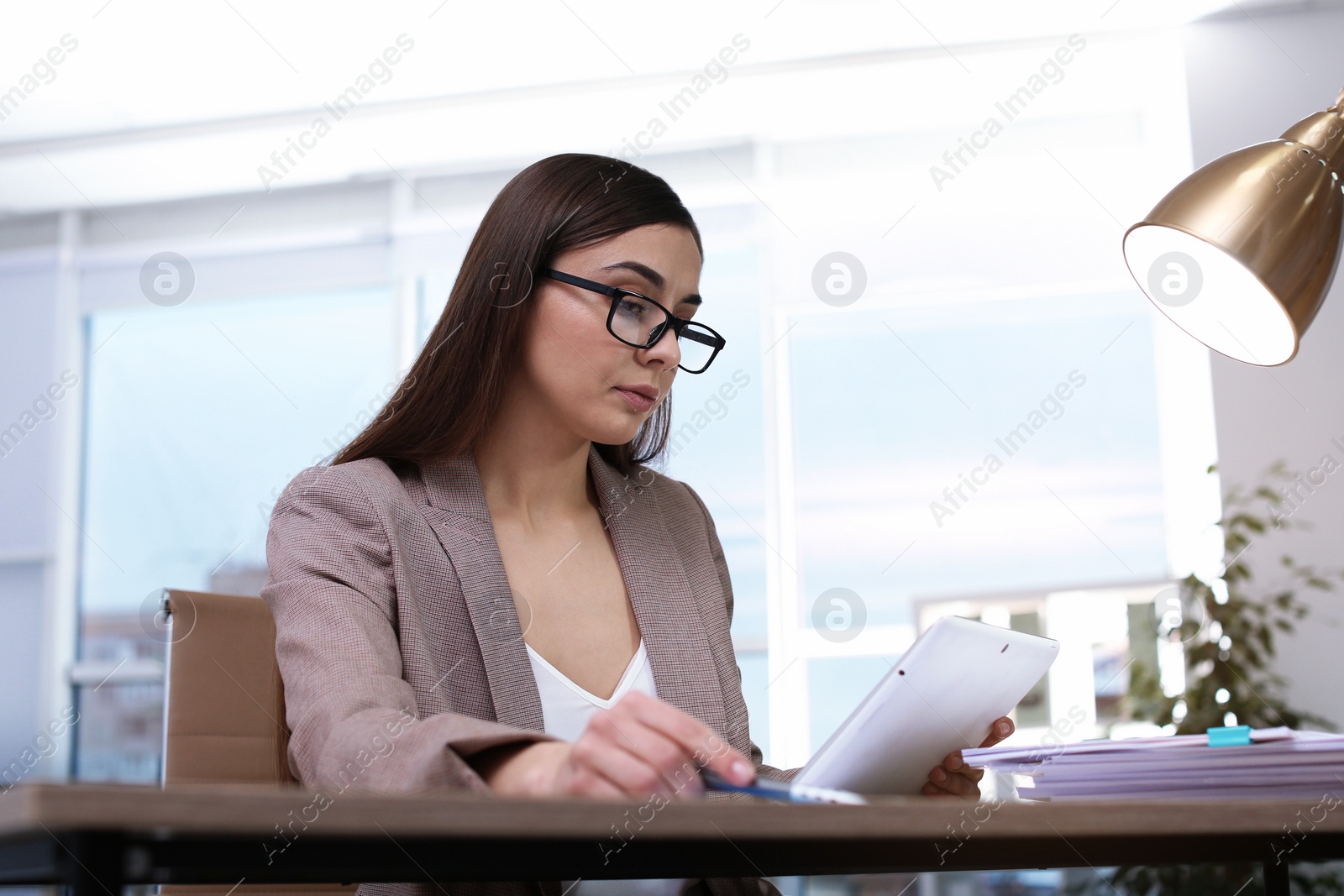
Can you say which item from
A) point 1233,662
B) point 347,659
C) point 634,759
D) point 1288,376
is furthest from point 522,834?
point 1288,376

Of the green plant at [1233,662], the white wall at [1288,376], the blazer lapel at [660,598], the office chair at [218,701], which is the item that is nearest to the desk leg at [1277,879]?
the blazer lapel at [660,598]

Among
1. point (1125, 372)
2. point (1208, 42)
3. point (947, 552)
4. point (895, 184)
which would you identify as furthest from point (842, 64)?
point (947, 552)

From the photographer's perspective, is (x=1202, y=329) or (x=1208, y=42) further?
(x=1208, y=42)

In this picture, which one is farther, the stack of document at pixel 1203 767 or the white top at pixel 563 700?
the white top at pixel 563 700

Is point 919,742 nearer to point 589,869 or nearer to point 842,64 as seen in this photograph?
Result: point 589,869

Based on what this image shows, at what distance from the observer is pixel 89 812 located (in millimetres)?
447

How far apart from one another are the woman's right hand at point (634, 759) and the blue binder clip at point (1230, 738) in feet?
1.41

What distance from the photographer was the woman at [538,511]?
46.3 inches

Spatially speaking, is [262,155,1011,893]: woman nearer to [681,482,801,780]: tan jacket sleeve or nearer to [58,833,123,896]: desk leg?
[681,482,801,780]: tan jacket sleeve

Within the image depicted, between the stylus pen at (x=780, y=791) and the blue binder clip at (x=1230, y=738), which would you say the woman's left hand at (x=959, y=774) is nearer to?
the blue binder clip at (x=1230, y=738)

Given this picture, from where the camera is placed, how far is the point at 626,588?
149cm

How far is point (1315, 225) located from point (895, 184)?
362cm

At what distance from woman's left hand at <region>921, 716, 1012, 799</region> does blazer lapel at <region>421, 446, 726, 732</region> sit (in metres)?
0.32

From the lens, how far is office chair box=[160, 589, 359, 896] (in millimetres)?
1440
